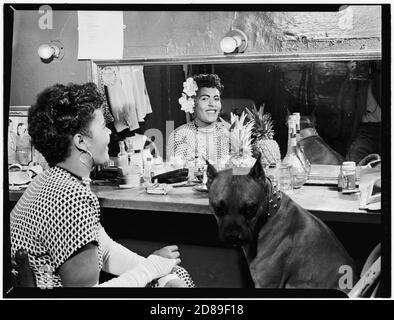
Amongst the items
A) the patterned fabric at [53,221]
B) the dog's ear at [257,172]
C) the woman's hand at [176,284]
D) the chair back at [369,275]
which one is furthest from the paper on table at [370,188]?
the patterned fabric at [53,221]

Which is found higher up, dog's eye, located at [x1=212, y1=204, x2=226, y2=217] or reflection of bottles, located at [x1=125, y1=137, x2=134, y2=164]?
reflection of bottles, located at [x1=125, y1=137, x2=134, y2=164]

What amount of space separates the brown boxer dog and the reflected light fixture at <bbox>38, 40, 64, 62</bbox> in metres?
0.84

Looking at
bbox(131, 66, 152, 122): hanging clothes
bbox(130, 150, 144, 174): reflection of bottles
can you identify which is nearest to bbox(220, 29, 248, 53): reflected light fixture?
bbox(131, 66, 152, 122): hanging clothes

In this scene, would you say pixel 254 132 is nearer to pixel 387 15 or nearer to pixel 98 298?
pixel 387 15

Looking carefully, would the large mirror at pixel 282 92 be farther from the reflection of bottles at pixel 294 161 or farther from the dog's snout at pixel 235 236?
the dog's snout at pixel 235 236

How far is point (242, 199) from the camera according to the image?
7.01 ft

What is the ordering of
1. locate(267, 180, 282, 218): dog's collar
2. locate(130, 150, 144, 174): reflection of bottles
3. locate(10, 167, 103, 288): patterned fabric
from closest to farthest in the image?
locate(10, 167, 103, 288): patterned fabric → locate(267, 180, 282, 218): dog's collar → locate(130, 150, 144, 174): reflection of bottles

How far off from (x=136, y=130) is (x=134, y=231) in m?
0.44

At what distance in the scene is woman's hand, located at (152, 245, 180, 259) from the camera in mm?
2227

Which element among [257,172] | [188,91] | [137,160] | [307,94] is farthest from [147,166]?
[307,94]

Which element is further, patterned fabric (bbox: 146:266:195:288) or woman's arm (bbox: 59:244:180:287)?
patterned fabric (bbox: 146:266:195:288)

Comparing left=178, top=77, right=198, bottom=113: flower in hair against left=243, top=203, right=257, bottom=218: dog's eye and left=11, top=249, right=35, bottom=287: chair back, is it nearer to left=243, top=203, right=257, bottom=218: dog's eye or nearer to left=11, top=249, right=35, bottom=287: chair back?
left=243, top=203, right=257, bottom=218: dog's eye

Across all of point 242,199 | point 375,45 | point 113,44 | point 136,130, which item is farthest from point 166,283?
point 375,45

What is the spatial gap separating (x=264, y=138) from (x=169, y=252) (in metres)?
0.65
